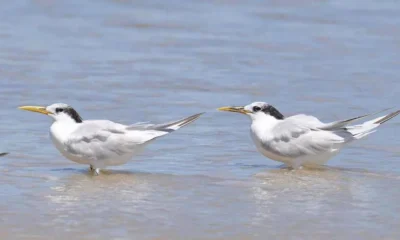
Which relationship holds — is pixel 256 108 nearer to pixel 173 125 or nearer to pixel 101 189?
pixel 173 125

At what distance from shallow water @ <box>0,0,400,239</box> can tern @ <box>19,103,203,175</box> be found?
0.46 ft

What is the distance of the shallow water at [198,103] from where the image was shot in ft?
21.9

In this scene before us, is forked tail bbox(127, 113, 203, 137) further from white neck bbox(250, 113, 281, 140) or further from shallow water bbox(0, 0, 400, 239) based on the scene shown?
white neck bbox(250, 113, 281, 140)

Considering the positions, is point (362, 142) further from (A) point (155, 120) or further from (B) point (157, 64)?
(B) point (157, 64)

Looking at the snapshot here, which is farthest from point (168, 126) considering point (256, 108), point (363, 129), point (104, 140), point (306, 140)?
point (363, 129)

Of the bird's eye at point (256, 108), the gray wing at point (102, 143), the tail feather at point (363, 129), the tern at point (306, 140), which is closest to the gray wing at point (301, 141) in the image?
the tern at point (306, 140)

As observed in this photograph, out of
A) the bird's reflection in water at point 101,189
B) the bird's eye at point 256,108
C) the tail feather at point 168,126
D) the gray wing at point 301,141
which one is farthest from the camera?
the bird's eye at point 256,108

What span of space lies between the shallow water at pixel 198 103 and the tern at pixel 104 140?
139 millimetres

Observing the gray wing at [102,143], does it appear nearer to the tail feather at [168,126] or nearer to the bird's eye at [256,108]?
the tail feather at [168,126]

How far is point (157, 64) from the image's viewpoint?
12234 mm

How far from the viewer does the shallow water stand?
6688mm

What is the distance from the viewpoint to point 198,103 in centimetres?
1054

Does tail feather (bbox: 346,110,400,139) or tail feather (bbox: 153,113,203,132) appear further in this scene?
A: tail feather (bbox: 346,110,400,139)

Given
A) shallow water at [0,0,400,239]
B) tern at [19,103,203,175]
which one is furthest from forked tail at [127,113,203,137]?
shallow water at [0,0,400,239]
